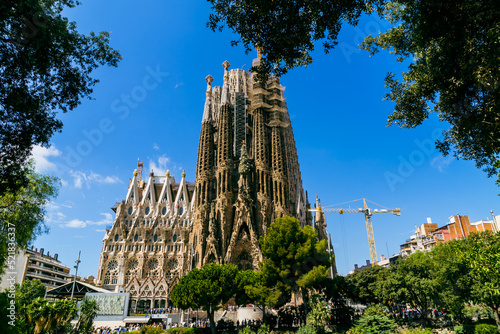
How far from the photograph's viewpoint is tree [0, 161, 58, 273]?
1723cm

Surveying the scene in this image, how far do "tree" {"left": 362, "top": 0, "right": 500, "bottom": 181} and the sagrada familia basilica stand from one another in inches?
1303

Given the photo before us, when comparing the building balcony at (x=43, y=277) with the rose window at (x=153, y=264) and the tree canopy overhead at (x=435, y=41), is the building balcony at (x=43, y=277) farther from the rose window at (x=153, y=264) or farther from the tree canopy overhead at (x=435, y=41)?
the tree canopy overhead at (x=435, y=41)

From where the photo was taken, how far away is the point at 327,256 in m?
25.3

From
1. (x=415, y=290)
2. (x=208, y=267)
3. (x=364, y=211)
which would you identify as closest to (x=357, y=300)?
(x=415, y=290)

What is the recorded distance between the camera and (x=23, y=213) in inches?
719

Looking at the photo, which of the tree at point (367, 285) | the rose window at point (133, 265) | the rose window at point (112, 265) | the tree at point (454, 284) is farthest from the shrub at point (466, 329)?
the rose window at point (112, 265)

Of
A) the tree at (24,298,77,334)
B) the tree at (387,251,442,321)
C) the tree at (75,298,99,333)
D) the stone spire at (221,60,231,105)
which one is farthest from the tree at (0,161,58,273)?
the stone spire at (221,60,231,105)

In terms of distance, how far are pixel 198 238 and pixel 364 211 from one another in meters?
58.8

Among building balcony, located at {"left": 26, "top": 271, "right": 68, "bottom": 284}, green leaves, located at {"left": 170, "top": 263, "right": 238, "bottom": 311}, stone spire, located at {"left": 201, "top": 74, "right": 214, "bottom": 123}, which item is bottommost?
green leaves, located at {"left": 170, "top": 263, "right": 238, "bottom": 311}

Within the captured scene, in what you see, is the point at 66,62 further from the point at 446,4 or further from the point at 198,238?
the point at 198,238

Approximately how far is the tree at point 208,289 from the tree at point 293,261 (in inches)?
126

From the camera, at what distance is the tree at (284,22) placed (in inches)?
367

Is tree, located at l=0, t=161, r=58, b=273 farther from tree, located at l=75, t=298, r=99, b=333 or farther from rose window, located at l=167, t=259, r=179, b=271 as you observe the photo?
rose window, located at l=167, t=259, r=179, b=271

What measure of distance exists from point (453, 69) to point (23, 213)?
76.1ft
